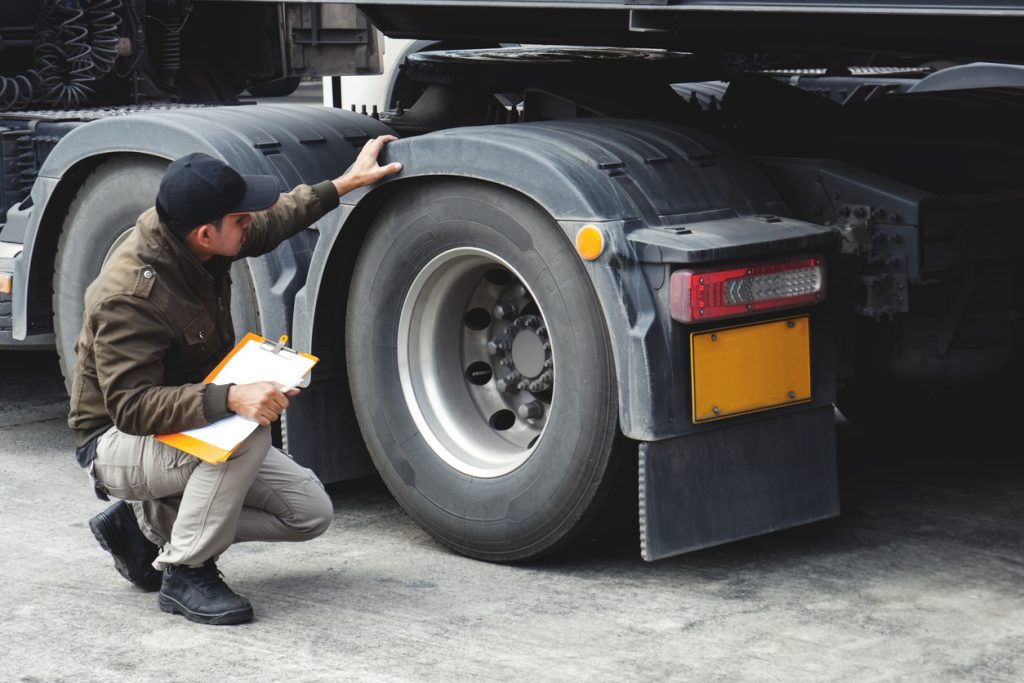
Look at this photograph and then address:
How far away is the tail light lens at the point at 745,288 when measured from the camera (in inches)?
164

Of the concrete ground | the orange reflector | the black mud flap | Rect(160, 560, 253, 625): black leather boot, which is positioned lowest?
the concrete ground

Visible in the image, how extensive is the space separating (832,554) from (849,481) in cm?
88

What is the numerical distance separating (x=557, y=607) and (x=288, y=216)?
1325mm

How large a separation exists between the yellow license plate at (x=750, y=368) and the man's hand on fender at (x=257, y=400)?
1.05 meters

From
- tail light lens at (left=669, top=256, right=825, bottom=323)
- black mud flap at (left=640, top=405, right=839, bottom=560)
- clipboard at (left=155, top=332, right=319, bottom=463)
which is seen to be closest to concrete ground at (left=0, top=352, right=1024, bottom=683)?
black mud flap at (left=640, top=405, right=839, bottom=560)

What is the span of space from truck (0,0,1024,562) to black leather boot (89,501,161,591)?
2.23 ft

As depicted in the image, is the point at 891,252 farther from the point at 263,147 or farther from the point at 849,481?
the point at 263,147

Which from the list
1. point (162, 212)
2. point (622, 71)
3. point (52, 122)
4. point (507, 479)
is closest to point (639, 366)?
point (507, 479)

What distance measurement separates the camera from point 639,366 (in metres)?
4.21

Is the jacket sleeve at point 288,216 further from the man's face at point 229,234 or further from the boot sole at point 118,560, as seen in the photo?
the boot sole at point 118,560

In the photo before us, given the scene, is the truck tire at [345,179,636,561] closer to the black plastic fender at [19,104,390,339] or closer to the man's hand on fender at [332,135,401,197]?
the man's hand on fender at [332,135,401,197]

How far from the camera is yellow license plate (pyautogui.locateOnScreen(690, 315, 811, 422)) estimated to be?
14.0ft

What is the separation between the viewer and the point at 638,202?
171 inches

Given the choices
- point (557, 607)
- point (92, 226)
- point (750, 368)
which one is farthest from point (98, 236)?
point (750, 368)
